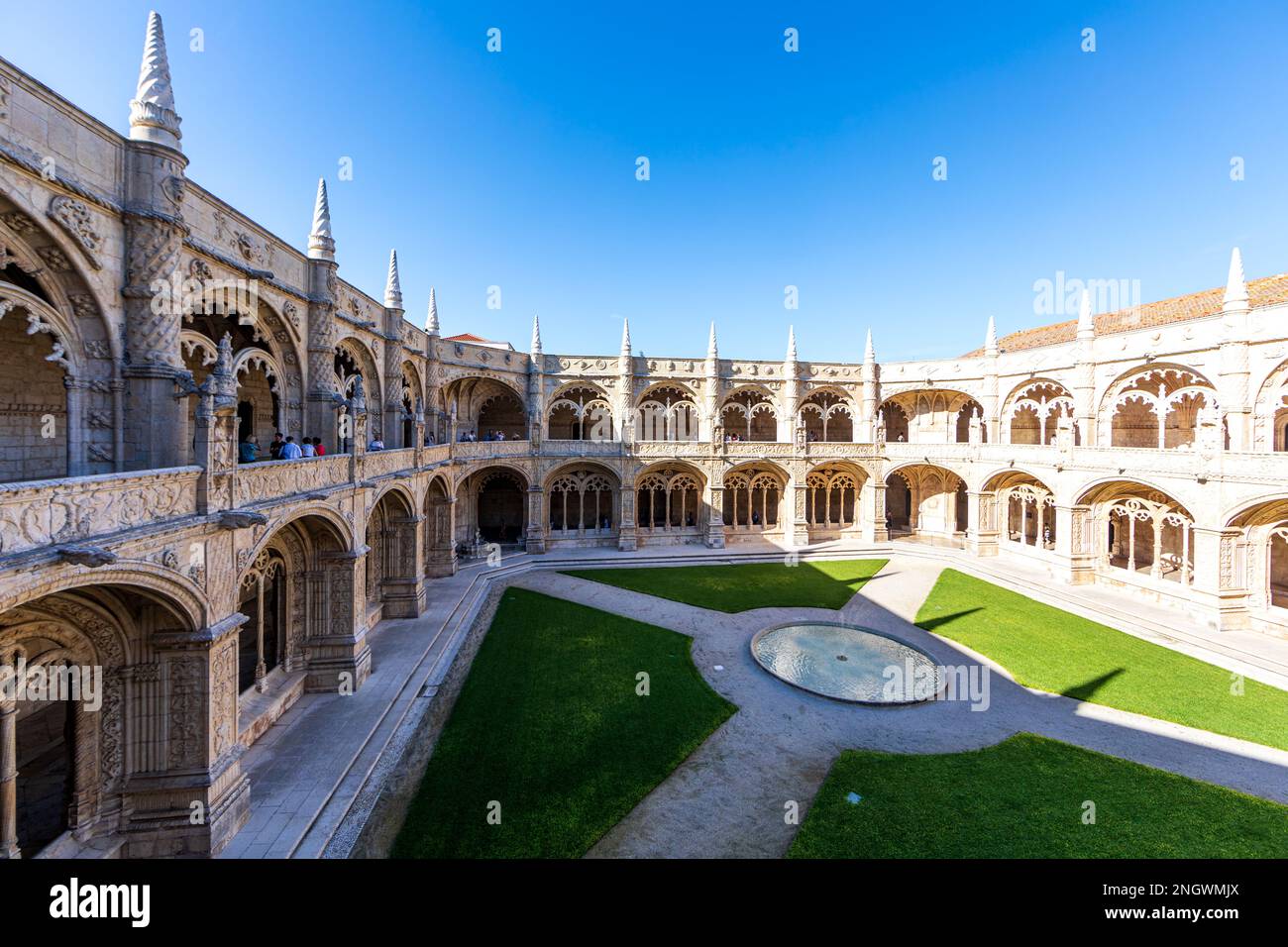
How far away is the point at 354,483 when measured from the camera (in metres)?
13.0

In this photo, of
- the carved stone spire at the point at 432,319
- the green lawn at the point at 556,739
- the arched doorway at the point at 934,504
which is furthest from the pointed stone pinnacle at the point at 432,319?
the arched doorway at the point at 934,504

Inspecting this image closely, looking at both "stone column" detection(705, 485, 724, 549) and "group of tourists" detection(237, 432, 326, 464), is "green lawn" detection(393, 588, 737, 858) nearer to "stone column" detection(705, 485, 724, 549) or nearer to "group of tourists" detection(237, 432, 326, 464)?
"group of tourists" detection(237, 432, 326, 464)

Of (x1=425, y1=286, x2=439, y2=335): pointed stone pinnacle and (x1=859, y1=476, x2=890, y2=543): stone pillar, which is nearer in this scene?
(x1=425, y1=286, x2=439, y2=335): pointed stone pinnacle

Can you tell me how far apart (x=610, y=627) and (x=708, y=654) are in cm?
365

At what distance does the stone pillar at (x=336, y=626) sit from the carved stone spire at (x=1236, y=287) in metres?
31.0

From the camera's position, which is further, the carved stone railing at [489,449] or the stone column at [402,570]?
the carved stone railing at [489,449]

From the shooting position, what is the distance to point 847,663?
1498 centimetres

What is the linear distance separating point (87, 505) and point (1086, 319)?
33531mm

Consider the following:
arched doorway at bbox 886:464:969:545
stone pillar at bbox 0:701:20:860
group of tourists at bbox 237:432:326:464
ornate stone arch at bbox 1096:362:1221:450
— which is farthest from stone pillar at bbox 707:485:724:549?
stone pillar at bbox 0:701:20:860

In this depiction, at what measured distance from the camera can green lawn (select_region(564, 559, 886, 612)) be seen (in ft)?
67.6

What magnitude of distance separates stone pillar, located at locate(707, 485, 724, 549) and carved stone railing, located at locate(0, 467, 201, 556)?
24.9 meters

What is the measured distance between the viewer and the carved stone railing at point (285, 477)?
866 centimetres

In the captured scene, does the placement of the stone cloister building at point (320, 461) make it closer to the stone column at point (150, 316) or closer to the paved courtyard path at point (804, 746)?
the stone column at point (150, 316)
